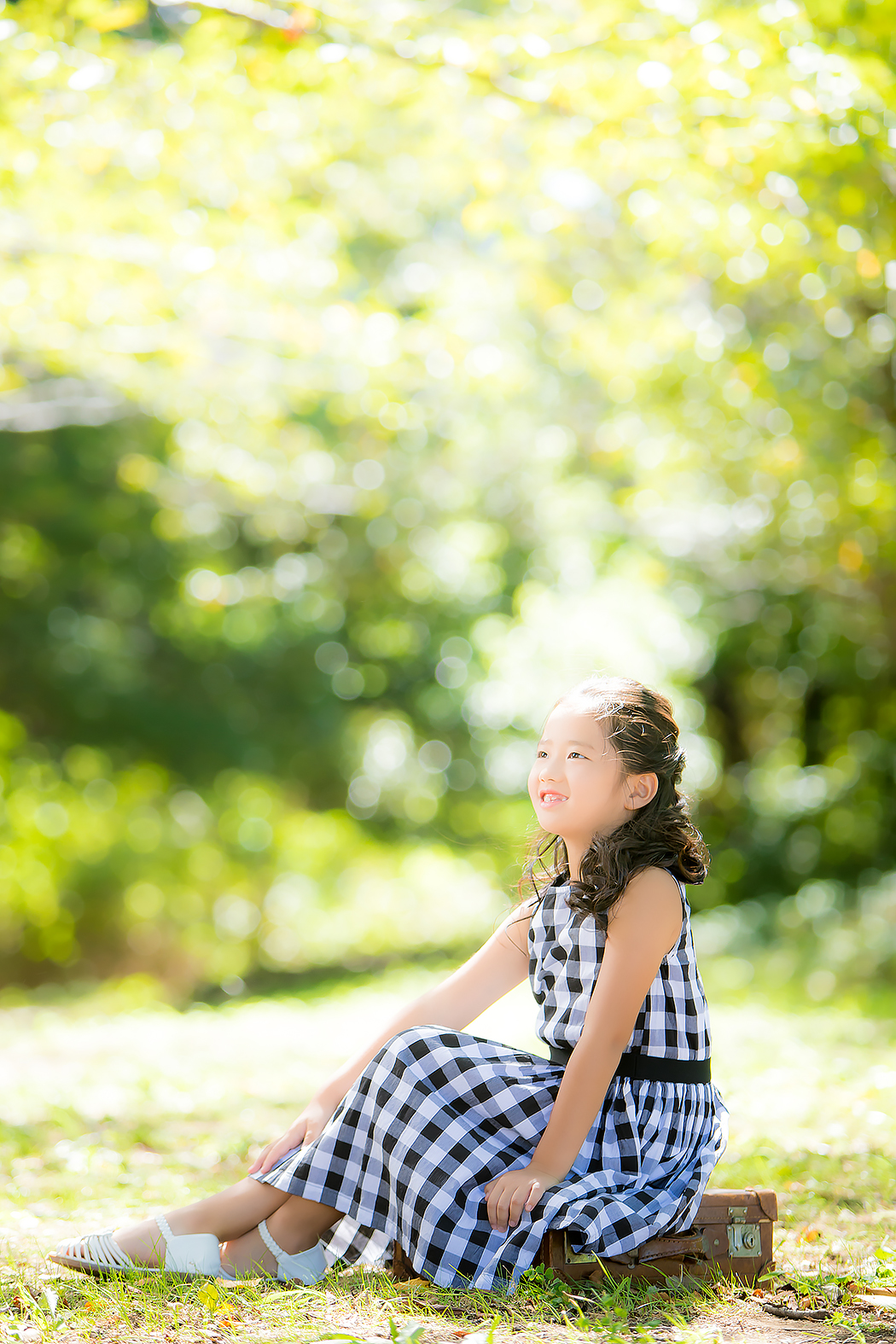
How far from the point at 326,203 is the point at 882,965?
6.61m

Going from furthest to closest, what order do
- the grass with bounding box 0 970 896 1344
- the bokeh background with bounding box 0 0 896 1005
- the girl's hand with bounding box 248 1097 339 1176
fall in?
1. the bokeh background with bounding box 0 0 896 1005
2. the girl's hand with bounding box 248 1097 339 1176
3. the grass with bounding box 0 970 896 1344

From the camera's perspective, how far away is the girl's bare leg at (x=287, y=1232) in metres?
2.28

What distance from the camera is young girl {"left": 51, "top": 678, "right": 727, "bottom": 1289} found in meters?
2.14

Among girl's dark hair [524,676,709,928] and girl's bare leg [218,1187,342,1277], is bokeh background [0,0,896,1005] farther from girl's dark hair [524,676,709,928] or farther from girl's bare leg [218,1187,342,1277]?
girl's bare leg [218,1187,342,1277]

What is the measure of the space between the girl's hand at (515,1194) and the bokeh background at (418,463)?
1.03m

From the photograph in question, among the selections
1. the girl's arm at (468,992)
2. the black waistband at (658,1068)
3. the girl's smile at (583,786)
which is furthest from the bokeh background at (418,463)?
the black waistband at (658,1068)

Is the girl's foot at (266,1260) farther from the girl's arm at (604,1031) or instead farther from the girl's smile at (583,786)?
the girl's smile at (583,786)

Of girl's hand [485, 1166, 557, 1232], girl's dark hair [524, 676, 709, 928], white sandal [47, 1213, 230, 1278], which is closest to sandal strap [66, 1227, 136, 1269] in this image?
white sandal [47, 1213, 230, 1278]

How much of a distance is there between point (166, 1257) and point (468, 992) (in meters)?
0.79

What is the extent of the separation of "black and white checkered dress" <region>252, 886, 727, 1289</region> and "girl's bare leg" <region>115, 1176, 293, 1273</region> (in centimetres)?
5

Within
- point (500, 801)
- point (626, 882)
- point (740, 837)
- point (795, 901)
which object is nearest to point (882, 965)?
point (795, 901)

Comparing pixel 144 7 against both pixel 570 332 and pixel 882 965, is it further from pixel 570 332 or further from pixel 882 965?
pixel 882 965

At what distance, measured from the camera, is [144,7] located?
13.7 ft

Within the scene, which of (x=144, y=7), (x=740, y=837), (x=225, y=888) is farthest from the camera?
(x=225, y=888)
